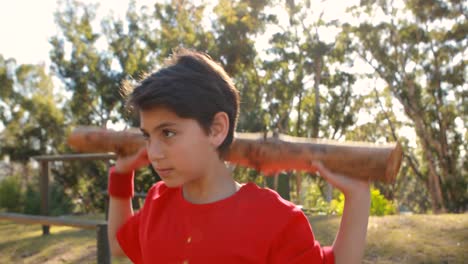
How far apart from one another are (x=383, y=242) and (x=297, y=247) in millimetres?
4652

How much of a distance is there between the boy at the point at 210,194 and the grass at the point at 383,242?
402 centimetres

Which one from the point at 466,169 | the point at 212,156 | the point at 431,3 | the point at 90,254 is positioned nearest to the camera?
the point at 212,156

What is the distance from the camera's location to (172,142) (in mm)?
1648

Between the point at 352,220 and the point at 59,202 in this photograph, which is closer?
the point at 352,220

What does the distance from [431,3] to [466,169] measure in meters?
8.31

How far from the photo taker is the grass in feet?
18.4

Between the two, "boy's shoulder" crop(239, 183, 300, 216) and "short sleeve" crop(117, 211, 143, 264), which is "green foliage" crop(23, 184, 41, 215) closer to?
"short sleeve" crop(117, 211, 143, 264)

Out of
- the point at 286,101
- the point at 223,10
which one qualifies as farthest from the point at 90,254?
the point at 286,101

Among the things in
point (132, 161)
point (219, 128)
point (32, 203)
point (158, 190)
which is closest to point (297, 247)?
point (219, 128)

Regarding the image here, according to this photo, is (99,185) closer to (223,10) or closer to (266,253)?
(223,10)

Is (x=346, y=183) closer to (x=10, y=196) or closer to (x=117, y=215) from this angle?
(x=117, y=215)

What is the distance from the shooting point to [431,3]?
917 inches

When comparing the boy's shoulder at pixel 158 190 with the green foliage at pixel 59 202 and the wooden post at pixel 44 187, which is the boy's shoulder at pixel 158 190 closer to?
the wooden post at pixel 44 187

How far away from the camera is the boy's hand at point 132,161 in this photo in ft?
6.61
